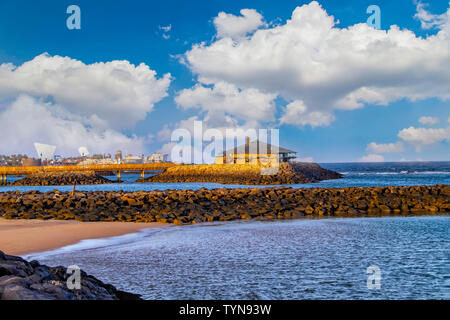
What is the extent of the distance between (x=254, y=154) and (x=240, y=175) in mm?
9389

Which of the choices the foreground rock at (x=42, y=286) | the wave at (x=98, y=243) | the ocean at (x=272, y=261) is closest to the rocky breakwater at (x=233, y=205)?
the wave at (x=98, y=243)

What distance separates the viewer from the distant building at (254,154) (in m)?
69.9

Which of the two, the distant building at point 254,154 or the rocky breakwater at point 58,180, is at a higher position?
the distant building at point 254,154

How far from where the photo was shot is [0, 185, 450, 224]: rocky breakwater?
63.4 ft

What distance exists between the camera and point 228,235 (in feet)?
44.6

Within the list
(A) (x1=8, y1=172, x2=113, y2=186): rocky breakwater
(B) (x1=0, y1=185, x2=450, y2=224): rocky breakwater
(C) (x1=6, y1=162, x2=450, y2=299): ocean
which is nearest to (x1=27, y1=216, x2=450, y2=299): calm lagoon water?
(C) (x1=6, y1=162, x2=450, y2=299): ocean

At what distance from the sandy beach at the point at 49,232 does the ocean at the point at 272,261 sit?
85 centimetres

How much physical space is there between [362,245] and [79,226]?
1171 centimetres

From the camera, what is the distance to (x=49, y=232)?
1442 centimetres

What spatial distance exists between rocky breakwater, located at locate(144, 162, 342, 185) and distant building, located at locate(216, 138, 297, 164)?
3.78 m

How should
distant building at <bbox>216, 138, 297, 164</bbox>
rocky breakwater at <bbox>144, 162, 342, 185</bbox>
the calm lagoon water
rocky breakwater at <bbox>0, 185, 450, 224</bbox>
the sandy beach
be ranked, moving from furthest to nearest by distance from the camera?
distant building at <bbox>216, 138, 297, 164</bbox>, rocky breakwater at <bbox>144, 162, 342, 185</bbox>, rocky breakwater at <bbox>0, 185, 450, 224</bbox>, the sandy beach, the calm lagoon water

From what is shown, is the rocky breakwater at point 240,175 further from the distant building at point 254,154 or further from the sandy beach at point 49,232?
the sandy beach at point 49,232

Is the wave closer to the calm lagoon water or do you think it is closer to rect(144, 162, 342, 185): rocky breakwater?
the calm lagoon water

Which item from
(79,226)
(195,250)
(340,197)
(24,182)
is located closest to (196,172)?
(24,182)
